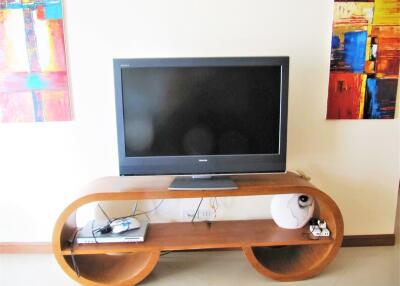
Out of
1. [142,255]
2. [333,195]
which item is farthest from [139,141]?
[333,195]

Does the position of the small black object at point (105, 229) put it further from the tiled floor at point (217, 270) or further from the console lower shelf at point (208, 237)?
the tiled floor at point (217, 270)

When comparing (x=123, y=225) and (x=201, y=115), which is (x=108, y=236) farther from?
(x=201, y=115)

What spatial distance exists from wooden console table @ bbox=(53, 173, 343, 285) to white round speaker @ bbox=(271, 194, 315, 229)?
0.05 m

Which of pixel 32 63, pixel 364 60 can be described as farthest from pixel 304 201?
pixel 32 63

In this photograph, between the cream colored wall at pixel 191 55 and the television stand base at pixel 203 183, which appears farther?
the cream colored wall at pixel 191 55

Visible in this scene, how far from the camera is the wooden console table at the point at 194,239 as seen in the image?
1481 mm

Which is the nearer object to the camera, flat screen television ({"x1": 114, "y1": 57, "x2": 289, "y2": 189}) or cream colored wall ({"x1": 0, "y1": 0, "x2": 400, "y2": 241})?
flat screen television ({"x1": 114, "y1": 57, "x2": 289, "y2": 189})

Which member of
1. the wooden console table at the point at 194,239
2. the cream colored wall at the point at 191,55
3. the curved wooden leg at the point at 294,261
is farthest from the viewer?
the cream colored wall at the point at 191,55

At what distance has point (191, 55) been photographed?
1.74 m

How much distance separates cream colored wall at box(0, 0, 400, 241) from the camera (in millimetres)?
1703

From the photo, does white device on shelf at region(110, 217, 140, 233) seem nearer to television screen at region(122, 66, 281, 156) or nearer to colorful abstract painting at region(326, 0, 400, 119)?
television screen at region(122, 66, 281, 156)

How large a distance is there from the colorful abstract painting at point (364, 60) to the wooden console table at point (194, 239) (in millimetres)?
628

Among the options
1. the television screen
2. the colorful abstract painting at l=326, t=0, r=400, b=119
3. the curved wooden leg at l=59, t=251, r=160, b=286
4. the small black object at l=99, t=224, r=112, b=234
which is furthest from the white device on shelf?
the colorful abstract painting at l=326, t=0, r=400, b=119

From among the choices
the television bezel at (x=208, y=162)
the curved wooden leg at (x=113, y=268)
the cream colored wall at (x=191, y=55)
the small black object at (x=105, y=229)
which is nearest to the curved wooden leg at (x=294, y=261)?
the cream colored wall at (x=191, y=55)
